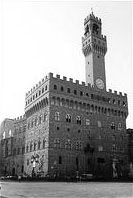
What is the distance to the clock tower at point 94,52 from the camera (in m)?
61.9

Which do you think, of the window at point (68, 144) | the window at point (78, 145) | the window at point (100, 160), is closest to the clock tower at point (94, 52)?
the window at point (78, 145)

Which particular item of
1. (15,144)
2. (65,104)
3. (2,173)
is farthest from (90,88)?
(2,173)

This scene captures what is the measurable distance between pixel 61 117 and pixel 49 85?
7.00 metres

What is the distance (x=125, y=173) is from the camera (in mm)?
57781

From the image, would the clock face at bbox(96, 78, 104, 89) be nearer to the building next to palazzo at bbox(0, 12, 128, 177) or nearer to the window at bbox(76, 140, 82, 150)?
the building next to palazzo at bbox(0, 12, 128, 177)

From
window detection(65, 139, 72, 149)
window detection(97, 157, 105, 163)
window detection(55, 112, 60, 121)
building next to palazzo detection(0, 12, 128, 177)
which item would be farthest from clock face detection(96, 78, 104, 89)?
window detection(97, 157, 105, 163)

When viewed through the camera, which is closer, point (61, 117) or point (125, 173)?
point (61, 117)

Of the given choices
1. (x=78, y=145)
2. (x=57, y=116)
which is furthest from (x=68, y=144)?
(x=57, y=116)

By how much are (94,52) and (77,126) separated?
19548mm

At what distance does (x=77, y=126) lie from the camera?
5506 centimetres

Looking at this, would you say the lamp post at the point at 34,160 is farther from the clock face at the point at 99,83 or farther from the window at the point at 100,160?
the clock face at the point at 99,83

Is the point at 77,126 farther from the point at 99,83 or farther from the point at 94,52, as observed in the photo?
the point at 94,52

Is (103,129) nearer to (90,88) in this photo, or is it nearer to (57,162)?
(90,88)

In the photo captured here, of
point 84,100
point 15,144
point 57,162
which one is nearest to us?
point 57,162
